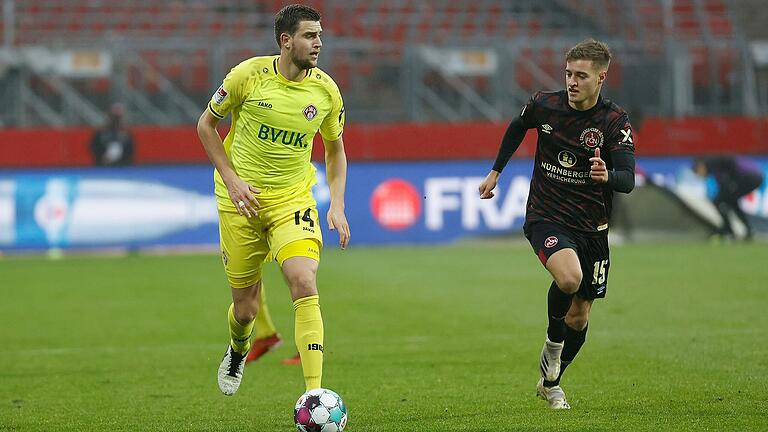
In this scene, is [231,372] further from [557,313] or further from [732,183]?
[732,183]

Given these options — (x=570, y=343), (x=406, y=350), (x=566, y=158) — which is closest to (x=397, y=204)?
(x=406, y=350)

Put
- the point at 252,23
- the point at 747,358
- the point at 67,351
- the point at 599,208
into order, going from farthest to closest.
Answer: the point at 252,23 → the point at 67,351 → the point at 747,358 → the point at 599,208

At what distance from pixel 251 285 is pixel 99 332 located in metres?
4.17

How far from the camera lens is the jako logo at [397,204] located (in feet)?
70.8

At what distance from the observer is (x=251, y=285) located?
761 cm

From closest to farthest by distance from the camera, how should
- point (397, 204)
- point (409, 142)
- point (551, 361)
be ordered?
point (551, 361) < point (397, 204) < point (409, 142)

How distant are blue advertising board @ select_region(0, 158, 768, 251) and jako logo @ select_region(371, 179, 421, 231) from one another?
2 centimetres

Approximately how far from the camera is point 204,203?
69.2 feet

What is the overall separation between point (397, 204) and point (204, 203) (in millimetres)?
3322

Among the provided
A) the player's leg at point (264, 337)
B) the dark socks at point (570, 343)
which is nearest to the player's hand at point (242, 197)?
the dark socks at point (570, 343)

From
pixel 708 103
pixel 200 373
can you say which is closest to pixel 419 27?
pixel 708 103

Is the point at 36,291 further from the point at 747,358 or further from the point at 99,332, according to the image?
the point at 747,358

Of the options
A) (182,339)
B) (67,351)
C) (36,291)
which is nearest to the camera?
(67,351)

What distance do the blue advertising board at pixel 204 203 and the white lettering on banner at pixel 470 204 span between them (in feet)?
0.06
